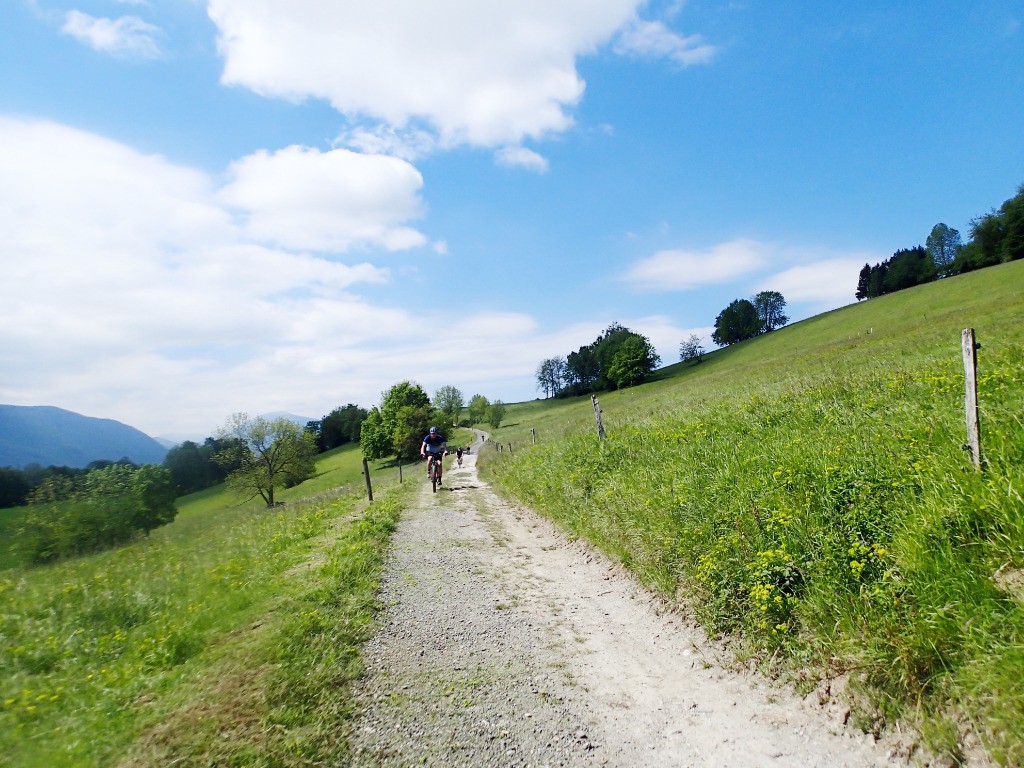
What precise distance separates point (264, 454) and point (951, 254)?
154 m

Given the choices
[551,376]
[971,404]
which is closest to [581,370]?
[551,376]

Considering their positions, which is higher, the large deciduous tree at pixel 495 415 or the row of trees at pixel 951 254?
the row of trees at pixel 951 254

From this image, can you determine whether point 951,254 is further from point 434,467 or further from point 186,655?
point 186,655

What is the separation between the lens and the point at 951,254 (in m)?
113

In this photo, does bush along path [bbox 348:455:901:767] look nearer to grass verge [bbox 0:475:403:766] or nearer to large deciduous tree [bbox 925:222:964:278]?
grass verge [bbox 0:475:403:766]

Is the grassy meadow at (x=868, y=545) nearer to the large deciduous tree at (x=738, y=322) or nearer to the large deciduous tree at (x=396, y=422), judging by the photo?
the large deciduous tree at (x=396, y=422)

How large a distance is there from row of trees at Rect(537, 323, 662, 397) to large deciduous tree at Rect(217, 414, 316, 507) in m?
60.6

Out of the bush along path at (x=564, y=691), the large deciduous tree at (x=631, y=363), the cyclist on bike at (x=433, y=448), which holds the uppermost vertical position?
the large deciduous tree at (x=631, y=363)

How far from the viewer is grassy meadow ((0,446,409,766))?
369 centimetres

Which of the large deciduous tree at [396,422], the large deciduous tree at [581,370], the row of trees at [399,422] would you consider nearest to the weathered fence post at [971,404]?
the row of trees at [399,422]

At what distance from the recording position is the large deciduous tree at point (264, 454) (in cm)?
5334

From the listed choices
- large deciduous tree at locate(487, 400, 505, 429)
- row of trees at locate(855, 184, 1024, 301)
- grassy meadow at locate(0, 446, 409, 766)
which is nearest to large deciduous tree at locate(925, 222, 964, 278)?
row of trees at locate(855, 184, 1024, 301)

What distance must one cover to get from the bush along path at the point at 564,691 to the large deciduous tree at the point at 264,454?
54.1 meters

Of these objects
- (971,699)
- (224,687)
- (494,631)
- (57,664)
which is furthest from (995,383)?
(57,664)
